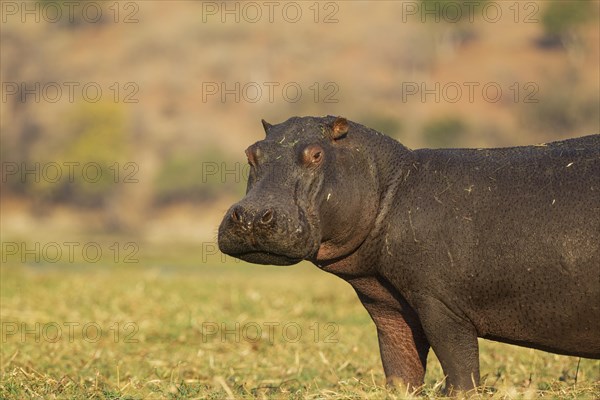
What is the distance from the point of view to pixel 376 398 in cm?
A: 525

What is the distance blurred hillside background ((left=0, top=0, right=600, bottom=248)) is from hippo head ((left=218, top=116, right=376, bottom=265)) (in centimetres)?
4448

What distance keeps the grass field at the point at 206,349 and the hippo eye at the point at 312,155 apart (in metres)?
1.32

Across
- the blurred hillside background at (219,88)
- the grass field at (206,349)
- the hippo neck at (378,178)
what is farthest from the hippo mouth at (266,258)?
the blurred hillside background at (219,88)

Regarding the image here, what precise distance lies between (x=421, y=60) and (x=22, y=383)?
67344 mm

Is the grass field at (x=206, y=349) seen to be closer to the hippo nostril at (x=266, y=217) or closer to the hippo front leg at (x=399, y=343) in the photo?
the hippo front leg at (x=399, y=343)

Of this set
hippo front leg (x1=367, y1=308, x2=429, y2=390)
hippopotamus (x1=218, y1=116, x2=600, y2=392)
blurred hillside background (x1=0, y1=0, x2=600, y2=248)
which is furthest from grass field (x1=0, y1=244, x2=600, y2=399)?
blurred hillside background (x1=0, y1=0, x2=600, y2=248)

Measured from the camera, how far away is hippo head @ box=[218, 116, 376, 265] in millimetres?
5461

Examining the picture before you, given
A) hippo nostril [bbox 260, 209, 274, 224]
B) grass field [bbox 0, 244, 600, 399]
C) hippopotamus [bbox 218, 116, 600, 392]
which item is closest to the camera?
hippo nostril [bbox 260, 209, 274, 224]

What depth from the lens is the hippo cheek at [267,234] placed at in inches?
213

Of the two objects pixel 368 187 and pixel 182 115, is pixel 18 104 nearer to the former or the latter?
pixel 182 115

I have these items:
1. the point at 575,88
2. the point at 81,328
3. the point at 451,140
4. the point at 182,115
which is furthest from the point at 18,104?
the point at 81,328

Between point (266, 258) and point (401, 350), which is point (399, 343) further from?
point (266, 258)

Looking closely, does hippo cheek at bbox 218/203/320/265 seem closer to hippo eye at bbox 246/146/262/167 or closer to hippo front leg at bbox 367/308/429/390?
hippo eye at bbox 246/146/262/167

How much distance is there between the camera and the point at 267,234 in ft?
17.8
